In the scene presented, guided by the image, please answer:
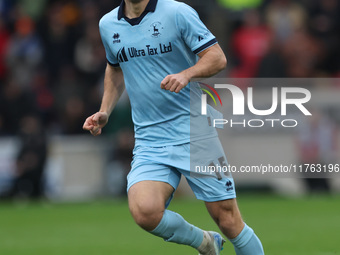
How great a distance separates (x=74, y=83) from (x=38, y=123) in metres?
1.20

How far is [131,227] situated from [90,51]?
229 inches

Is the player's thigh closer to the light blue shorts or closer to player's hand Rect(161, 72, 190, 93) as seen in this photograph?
the light blue shorts

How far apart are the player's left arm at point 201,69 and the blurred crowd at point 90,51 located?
9341 mm

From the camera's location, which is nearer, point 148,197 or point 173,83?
point 173,83

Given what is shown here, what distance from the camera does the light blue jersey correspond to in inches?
247

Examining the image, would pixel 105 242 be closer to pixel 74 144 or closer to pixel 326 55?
pixel 74 144

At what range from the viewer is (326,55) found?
16.2m

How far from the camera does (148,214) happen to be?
6.12 m

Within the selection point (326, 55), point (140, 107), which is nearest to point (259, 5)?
point (326, 55)

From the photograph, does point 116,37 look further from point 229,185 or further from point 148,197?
point 229,185

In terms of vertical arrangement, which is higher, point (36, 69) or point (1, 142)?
point (36, 69)

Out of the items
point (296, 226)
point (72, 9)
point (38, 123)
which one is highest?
point (72, 9)

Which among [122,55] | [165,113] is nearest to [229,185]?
[165,113]

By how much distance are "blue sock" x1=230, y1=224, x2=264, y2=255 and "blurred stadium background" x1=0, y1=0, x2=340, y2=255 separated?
23.8 feet
